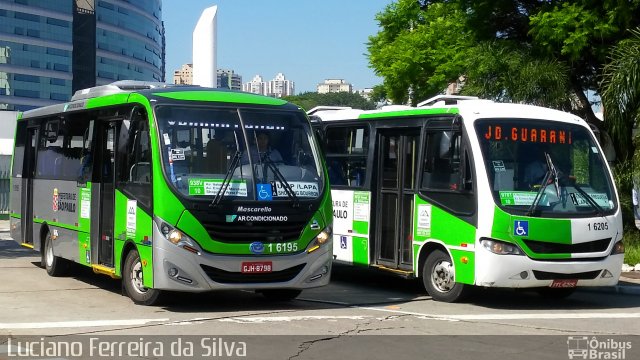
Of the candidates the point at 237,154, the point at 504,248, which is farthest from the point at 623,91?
the point at 237,154

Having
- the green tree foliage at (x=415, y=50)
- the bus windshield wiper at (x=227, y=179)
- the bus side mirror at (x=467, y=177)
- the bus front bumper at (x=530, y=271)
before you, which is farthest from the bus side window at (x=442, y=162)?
the green tree foliage at (x=415, y=50)

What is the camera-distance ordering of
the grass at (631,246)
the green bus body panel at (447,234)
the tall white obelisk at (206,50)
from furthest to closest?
1. the tall white obelisk at (206,50)
2. the grass at (631,246)
3. the green bus body panel at (447,234)

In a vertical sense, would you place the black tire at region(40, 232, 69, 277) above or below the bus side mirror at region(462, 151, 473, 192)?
below

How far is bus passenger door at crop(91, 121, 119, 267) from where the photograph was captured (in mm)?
13156

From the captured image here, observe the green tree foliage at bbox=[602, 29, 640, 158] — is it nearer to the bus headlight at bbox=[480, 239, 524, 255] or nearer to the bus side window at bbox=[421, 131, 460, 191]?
the bus side window at bbox=[421, 131, 460, 191]

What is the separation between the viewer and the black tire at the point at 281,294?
1277 cm

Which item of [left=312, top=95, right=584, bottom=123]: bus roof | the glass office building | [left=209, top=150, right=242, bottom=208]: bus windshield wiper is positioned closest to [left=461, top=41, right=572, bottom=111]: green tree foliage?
[left=312, top=95, right=584, bottom=123]: bus roof

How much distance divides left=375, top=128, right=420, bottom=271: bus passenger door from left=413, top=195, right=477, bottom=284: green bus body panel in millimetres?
285

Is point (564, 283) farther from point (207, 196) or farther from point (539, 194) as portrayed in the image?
point (207, 196)

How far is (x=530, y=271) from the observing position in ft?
40.3

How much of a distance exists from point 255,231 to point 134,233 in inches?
63.5

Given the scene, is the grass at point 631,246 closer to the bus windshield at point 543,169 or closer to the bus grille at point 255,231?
the bus windshield at point 543,169

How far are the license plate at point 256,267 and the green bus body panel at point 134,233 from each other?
1.13m

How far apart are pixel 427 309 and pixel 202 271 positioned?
305 centimetres
